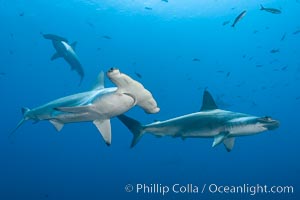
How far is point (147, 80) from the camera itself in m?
41.3

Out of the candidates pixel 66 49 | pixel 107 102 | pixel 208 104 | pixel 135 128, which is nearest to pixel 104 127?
pixel 107 102

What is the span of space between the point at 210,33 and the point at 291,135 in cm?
2431

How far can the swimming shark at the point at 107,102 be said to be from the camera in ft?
11.9

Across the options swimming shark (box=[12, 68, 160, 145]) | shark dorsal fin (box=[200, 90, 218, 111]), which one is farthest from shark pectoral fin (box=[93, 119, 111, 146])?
shark dorsal fin (box=[200, 90, 218, 111])

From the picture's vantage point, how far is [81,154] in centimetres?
5425

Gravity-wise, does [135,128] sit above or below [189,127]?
below

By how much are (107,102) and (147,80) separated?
123 feet

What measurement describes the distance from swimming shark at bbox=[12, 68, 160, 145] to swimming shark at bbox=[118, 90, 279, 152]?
1.16 metres

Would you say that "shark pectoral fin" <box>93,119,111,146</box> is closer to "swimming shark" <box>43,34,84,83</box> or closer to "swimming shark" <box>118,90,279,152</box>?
"swimming shark" <box>118,90,279,152</box>

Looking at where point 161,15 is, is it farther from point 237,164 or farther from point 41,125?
point 237,164

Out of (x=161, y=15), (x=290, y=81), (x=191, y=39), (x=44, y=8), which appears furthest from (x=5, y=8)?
(x=290, y=81)

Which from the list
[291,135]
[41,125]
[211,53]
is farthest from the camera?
[291,135]

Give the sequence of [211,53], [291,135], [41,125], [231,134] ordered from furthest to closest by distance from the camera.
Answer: [291,135]
[41,125]
[211,53]
[231,134]

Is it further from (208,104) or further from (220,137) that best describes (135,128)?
(220,137)
